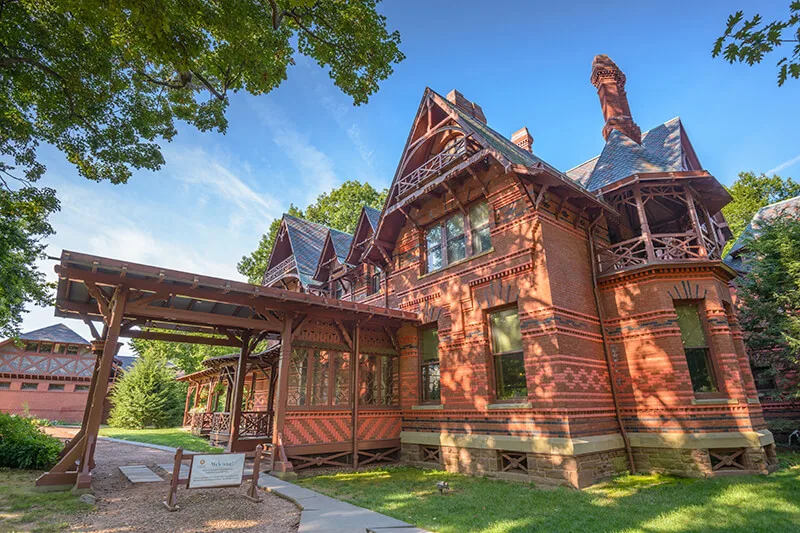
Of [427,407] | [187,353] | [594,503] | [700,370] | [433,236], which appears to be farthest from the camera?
[187,353]

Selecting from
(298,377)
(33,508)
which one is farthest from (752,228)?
(33,508)

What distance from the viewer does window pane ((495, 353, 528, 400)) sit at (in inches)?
409

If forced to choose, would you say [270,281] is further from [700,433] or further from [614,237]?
[700,433]

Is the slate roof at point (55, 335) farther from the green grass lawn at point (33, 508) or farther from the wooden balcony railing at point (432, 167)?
the wooden balcony railing at point (432, 167)

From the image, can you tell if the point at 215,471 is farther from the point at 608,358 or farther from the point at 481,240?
the point at 608,358

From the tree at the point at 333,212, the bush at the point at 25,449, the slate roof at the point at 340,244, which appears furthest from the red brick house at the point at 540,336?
the tree at the point at 333,212

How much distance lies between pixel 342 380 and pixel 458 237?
18.4 feet

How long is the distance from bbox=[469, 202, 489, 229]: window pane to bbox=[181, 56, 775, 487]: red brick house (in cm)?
6

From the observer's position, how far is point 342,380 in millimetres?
12383

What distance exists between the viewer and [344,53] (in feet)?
30.9

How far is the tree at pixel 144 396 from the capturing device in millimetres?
28984

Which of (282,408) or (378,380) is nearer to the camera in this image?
(282,408)

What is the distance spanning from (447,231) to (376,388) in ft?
18.1

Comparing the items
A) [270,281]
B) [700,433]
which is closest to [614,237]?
[700,433]
